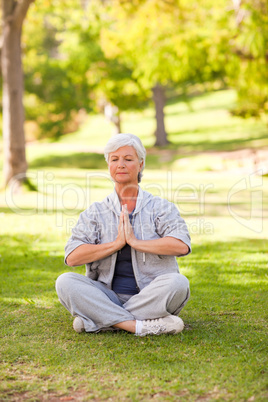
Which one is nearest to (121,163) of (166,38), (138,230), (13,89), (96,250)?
(138,230)

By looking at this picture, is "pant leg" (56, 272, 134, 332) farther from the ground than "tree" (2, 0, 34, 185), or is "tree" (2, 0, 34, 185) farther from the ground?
"tree" (2, 0, 34, 185)

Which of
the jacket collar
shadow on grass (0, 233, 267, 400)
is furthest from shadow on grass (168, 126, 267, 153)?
the jacket collar

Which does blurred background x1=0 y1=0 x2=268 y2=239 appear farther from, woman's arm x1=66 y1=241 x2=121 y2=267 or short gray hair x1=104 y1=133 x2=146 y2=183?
woman's arm x1=66 y1=241 x2=121 y2=267

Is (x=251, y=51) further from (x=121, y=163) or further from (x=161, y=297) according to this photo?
(x=161, y=297)

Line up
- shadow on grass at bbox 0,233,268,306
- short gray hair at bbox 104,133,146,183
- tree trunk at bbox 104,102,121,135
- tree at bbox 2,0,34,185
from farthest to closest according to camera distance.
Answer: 1. tree trunk at bbox 104,102,121,135
2. tree at bbox 2,0,34,185
3. shadow on grass at bbox 0,233,268,306
4. short gray hair at bbox 104,133,146,183

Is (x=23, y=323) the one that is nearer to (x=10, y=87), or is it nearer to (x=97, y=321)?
(x=97, y=321)

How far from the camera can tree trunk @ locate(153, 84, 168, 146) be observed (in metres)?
31.3

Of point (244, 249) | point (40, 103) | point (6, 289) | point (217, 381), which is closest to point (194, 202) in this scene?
point (244, 249)

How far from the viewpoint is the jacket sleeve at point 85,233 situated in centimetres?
411

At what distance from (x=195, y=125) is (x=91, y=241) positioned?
3723 centimetres

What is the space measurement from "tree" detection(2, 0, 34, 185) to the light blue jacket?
940 centimetres

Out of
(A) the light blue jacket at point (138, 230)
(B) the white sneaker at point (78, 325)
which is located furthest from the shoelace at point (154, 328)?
(B) the white sneaker at point (78, 325)

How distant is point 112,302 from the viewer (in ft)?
13.1

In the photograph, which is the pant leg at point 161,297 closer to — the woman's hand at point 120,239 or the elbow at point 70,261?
the woman's hand at point 120,239
